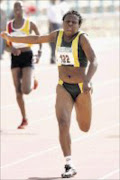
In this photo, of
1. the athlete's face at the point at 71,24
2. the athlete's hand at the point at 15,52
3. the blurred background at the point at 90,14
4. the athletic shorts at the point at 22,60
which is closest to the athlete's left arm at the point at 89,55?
the athlete's face at the point at 71,24

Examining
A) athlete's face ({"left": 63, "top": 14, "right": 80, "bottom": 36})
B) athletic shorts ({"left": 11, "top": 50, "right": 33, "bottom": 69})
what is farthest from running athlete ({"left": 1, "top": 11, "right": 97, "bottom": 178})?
athletic shorts ({"left": 11, "top": 50, "right": 33, "bottom": 69})

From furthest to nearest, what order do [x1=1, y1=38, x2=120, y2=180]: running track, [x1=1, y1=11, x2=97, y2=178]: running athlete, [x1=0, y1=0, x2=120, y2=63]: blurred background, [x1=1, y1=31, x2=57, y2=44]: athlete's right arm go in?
1. [x1=0, y1=0, x2=120, y2=63]: blurred background
2. [x1=1, y1=38, x2=120, y2=180]: running track
3. [x1=1, y1=31, x2=57, y2=44]: athlete's right arm
4. [x1=1, y1=11, x2=97, y2=178]: running athlete

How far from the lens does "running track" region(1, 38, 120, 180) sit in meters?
11.6

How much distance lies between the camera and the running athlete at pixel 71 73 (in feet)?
34.1

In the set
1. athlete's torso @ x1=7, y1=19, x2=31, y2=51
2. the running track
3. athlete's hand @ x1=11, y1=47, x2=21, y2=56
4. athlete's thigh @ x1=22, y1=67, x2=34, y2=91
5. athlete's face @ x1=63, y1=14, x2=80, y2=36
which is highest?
athlete's face @ x1=63, y1=14, x2=80, y2=36

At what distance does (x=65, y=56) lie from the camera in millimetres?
10445

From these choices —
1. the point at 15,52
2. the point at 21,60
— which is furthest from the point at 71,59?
the point at 21,60

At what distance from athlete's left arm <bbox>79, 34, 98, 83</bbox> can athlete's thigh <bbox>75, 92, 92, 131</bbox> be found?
1.65 ft

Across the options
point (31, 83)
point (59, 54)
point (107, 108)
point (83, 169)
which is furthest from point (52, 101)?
point (59, 54)

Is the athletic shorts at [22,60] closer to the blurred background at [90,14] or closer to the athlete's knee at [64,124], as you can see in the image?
the athlete's knee at [64,124]

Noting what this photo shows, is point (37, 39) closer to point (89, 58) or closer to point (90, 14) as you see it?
point (89, 58)

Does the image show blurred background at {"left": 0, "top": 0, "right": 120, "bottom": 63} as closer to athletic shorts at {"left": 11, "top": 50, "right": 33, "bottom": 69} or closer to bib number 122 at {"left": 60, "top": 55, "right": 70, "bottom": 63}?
athletic shorts at {"left": 11, "top": 50, "right": 33, "bottom": 69}

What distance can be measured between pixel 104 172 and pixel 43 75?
41.8 ft

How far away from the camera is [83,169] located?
38.5 ft
